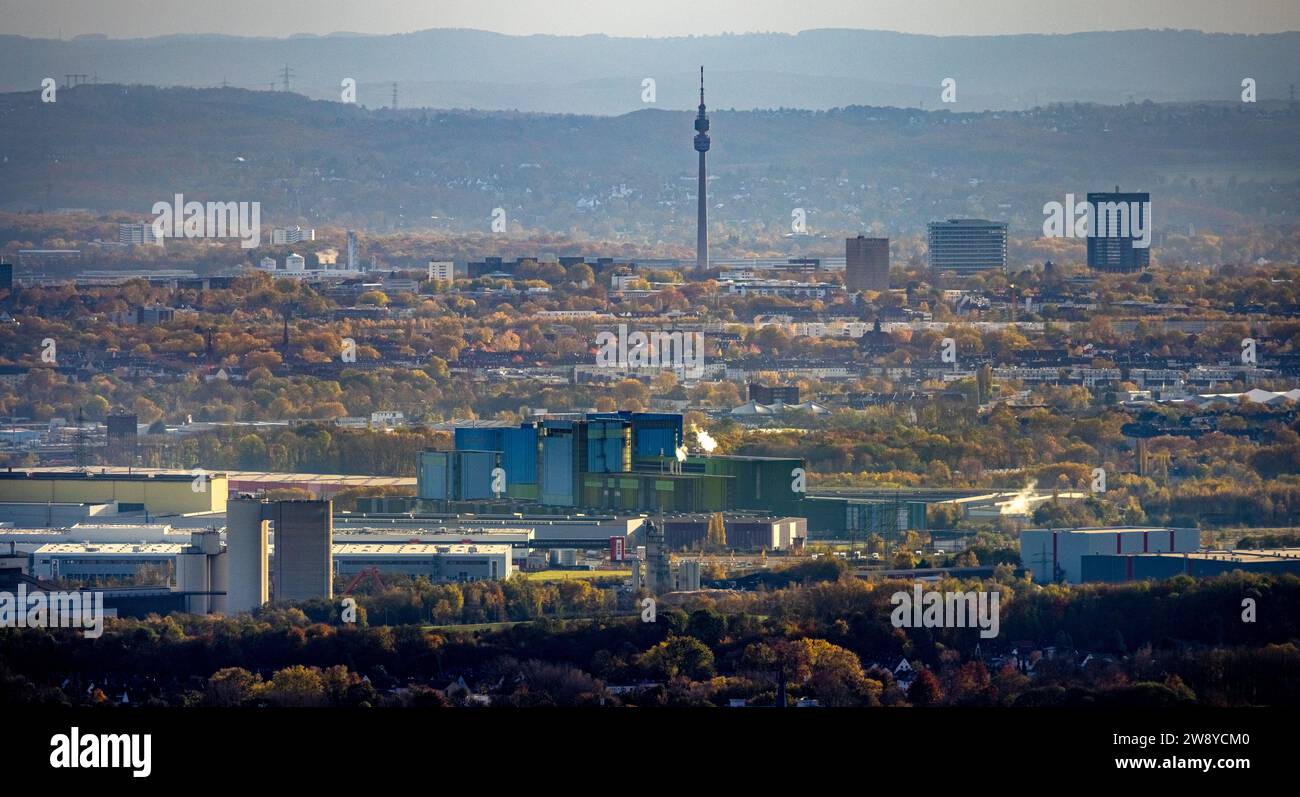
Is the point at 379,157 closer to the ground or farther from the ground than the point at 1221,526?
farther from the ground

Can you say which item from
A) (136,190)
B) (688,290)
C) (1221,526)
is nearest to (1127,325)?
(688,290)

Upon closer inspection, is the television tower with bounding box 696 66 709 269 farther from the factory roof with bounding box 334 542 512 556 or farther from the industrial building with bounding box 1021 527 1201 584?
the factory roof with bounding box 334 542 512 556

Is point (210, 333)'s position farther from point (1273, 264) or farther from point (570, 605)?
point (570, 605)

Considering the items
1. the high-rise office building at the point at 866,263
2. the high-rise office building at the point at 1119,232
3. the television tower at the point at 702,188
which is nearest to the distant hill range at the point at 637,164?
the high-rise office building at the point at 1119,232

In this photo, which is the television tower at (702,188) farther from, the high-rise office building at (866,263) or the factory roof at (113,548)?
the factory roof at (113,548)

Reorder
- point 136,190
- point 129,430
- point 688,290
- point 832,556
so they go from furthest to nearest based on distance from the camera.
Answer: point 136,190, point 688,290, point 129,430, point 832,556

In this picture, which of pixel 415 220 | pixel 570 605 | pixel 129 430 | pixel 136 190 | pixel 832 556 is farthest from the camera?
pixel 415 220

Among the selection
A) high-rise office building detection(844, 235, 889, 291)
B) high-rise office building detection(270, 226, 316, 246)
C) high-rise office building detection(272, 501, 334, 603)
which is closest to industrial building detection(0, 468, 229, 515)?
high-rise office building detection(272, 501, 334, 603)
